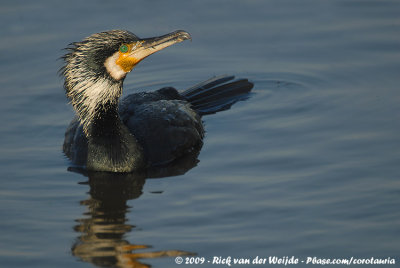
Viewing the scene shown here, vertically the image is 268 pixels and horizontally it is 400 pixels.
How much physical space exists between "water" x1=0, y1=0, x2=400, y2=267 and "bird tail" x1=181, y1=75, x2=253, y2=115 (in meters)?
0.19

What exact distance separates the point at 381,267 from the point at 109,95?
3120 millimetres

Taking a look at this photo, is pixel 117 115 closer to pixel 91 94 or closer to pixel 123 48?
pixel 91 94

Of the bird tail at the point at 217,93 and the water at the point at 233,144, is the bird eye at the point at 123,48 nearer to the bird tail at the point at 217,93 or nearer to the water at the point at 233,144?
the water at the point at 233,144

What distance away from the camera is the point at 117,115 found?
8031mm

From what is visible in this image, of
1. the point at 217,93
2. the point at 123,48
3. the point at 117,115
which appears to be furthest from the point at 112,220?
the point at 217,93

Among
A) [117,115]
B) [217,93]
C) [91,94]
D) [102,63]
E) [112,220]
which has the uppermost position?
[217,93]

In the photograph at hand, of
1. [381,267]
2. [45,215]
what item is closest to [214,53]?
[45,215]

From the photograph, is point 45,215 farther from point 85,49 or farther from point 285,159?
point 285,159

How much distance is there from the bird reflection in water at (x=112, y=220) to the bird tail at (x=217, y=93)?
104 centimetres

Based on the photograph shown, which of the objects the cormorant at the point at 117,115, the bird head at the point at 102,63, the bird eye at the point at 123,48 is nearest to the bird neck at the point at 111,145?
the cormorant at the point at 117,115

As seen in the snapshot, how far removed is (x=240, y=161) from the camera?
8.00 m

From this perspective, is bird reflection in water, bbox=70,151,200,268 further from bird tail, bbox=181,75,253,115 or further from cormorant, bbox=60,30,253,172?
bird tail, bbox=181,75,253,115

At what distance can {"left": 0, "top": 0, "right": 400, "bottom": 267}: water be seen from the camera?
666 centimetres

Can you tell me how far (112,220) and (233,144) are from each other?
1.75 m
